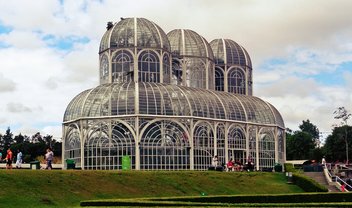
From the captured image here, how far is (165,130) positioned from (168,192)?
959 inches

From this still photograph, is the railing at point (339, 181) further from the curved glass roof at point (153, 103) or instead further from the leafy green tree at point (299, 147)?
the leafy green tree at point (299, 147)

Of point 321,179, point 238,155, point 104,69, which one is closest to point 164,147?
point 238,155

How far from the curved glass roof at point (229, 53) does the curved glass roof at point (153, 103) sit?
17.2 meters

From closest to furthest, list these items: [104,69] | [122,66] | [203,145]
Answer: [203,145] < [122,66] < [104,69]

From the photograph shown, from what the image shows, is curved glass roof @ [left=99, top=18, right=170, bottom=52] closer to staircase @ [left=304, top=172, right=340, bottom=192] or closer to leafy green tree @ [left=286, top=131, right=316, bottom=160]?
staircase @ [left=304, top=172, right=340, bottom=192]

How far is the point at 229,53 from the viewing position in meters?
108

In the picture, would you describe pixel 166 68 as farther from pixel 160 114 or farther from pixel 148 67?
pixel 160 114

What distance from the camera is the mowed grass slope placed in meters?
47.5

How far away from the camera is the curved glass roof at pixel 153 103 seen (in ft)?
265

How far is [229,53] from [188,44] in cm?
946

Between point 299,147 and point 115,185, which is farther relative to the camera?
point 299,147

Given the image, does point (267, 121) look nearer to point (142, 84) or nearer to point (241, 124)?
point (241, 124)

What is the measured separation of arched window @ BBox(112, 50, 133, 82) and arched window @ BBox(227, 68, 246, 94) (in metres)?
21.5

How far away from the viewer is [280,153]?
9631 centimetres
